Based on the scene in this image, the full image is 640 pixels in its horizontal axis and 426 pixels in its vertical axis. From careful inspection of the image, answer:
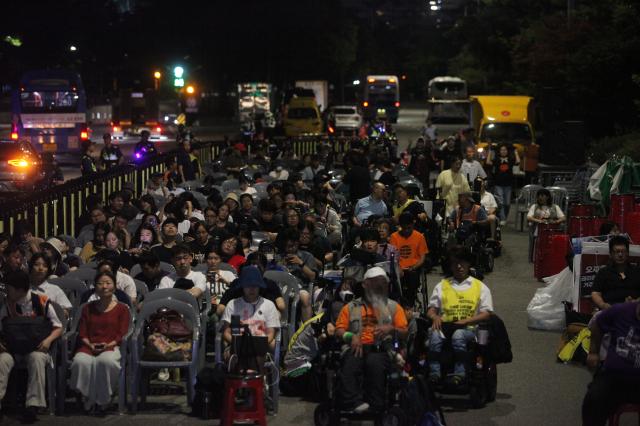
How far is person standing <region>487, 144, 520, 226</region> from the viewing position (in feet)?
81.1

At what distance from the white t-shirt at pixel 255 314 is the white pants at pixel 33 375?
165cm

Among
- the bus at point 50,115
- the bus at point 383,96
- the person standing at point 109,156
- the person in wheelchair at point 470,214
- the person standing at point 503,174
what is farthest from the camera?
the bus at point 383,96

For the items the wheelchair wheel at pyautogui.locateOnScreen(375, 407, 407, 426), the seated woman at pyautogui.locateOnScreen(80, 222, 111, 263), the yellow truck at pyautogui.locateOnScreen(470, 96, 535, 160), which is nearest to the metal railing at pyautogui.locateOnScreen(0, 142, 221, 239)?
the seated woman at pyautogui.locateOnScreen(80, 222, 111, 263)

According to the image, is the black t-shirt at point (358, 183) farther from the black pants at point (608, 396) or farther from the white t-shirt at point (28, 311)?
the black pants at point (608, 396)

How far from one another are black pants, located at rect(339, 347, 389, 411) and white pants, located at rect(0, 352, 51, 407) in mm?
2743

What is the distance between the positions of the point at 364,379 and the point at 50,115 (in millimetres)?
36580

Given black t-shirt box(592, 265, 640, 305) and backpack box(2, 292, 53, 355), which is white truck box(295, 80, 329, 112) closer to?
black t-shirt box(592, 265, 640, 305)

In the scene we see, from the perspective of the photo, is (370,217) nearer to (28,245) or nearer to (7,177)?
(28,245)

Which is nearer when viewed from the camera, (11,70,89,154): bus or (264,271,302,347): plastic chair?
(264,271,302,347): plastic chair

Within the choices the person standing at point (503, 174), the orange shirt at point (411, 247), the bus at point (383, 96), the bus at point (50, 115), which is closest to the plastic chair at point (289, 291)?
the orange shirt at point (411, 247)

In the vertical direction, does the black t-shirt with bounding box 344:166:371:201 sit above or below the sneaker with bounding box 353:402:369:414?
above

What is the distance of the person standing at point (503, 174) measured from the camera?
81.1 ft

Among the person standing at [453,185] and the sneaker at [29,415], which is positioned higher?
the person standing at [453,185]

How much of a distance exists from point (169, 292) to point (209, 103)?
9128 cm
